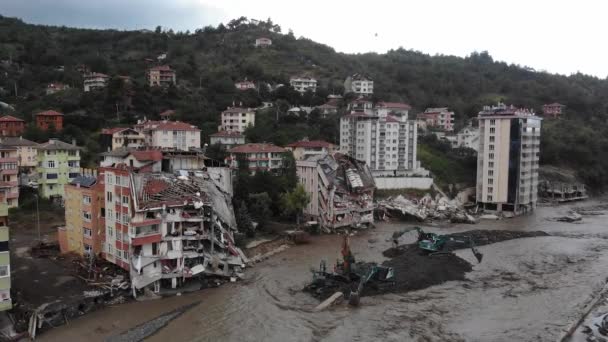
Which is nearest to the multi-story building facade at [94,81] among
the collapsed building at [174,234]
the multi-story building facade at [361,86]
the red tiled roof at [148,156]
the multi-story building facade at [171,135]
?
the multi-story building facade at [171,135]

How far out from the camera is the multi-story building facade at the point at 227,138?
59344 millimetres

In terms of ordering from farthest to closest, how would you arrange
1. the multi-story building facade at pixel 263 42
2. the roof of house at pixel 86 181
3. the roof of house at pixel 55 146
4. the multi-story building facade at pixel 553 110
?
1. the multi-story building facade at pixel 263 42
2. the multi-story building facade at pixel 553 110
3. the roof of house at pixel 55 146
4. the roof of house at pixel 86 181

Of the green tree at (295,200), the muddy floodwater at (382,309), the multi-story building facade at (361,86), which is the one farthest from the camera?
the multi-story building facade at (361,86)

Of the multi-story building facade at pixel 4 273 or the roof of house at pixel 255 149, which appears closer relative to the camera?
the multi-story building facade at pixel 4 273

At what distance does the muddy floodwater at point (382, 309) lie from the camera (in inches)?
920

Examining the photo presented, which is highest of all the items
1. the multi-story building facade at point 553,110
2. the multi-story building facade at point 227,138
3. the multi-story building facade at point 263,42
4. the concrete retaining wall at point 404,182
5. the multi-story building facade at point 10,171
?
the multi-story building facade at point 263,42

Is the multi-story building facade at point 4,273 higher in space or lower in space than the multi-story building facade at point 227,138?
lower

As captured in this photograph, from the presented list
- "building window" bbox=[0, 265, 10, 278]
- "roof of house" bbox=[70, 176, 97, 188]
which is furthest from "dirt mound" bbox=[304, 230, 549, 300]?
"building window" bbox=[0, 265, 10, 278]

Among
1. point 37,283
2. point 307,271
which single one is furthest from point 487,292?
point 37,283

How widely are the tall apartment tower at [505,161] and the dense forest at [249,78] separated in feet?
27.6

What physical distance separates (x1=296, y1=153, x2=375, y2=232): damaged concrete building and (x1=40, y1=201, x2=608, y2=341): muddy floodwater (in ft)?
26.2

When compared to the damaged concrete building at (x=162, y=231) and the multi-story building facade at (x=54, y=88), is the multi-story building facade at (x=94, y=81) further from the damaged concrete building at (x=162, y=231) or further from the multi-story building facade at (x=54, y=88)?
the damaged concrete building at (x=162, y=231)

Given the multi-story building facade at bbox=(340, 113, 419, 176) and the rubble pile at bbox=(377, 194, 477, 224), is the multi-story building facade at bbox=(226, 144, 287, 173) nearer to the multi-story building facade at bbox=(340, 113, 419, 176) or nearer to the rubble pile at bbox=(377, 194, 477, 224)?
the rubble pile at bbox=(377, 194, 477, 224)

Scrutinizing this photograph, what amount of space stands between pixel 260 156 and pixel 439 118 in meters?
50.8
